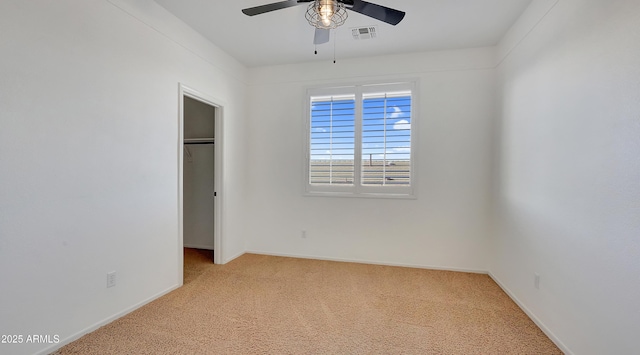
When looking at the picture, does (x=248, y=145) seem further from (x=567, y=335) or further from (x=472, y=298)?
(x=567, y=335)

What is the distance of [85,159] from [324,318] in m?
2.22

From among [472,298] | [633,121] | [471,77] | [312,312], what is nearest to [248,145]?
[312,312]

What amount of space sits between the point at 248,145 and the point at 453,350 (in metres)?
3.48

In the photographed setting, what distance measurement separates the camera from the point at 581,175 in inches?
73.4

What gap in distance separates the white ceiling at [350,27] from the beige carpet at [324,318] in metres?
2.77

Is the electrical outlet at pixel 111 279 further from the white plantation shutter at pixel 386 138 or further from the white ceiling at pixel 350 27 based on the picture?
the white plantation shutter at pixel 386 138

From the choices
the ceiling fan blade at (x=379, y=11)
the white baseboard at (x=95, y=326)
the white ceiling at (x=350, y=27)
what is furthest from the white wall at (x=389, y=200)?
Result: the ceiling fan blade at (x=379, y=11)

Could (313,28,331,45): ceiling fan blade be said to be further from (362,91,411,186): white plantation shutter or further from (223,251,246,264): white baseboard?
(223,251,246,264): white baseboard

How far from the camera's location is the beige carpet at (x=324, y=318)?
6.64ft

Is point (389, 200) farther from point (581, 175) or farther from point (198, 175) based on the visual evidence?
point (198, 175)

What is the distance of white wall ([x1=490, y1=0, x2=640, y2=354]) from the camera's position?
1508 mm

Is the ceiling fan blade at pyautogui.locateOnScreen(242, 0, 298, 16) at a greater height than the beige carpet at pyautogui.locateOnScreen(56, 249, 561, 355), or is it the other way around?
the ceiling fan blade at pyautogui.locateOnScreen(242, 0, 298, 16)

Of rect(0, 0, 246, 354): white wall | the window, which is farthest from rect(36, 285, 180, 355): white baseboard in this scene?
the window

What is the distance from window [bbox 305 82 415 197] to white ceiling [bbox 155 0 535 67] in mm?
530
